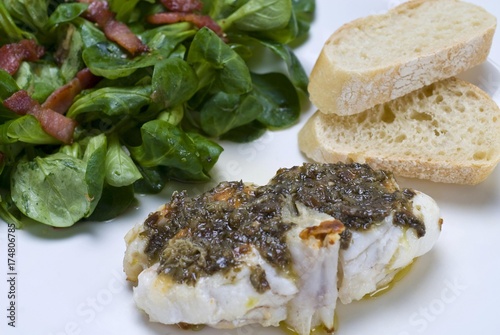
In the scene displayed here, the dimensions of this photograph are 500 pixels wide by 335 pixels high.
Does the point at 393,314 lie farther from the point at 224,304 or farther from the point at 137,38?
the point at 137,38

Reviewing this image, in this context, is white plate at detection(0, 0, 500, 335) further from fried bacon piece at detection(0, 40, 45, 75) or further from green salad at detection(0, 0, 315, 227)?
fried bacon piece at detection(0, 40, 45, 75)

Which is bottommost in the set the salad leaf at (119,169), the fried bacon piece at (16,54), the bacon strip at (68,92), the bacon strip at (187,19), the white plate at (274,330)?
the white plate at (274,330)

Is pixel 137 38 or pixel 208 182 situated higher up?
pixel 137 38

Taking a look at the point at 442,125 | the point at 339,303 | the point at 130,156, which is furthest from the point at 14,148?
the point at 442,125

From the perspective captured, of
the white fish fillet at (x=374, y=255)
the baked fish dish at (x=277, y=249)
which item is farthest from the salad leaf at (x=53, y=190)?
the white fish fillet at (x=374, y=255)

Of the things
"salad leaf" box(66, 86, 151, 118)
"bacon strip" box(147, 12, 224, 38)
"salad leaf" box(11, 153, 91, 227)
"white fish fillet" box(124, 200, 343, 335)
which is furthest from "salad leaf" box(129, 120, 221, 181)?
"bacon strip" box(147, 12, 224, 38)

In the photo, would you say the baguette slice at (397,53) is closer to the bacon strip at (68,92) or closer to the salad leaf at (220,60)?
the salad leaf at (220,60)

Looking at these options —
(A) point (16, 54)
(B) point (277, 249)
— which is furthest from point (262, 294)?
(A) point (16, 54)

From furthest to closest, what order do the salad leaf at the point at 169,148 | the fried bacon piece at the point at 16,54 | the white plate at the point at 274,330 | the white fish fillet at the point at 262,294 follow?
the fried bacon piece at the point at 16,54 < the salad leaf at the point at 169,148 < the white plate at the point at 274,330 < the white fish fillet at the point at 262,294
